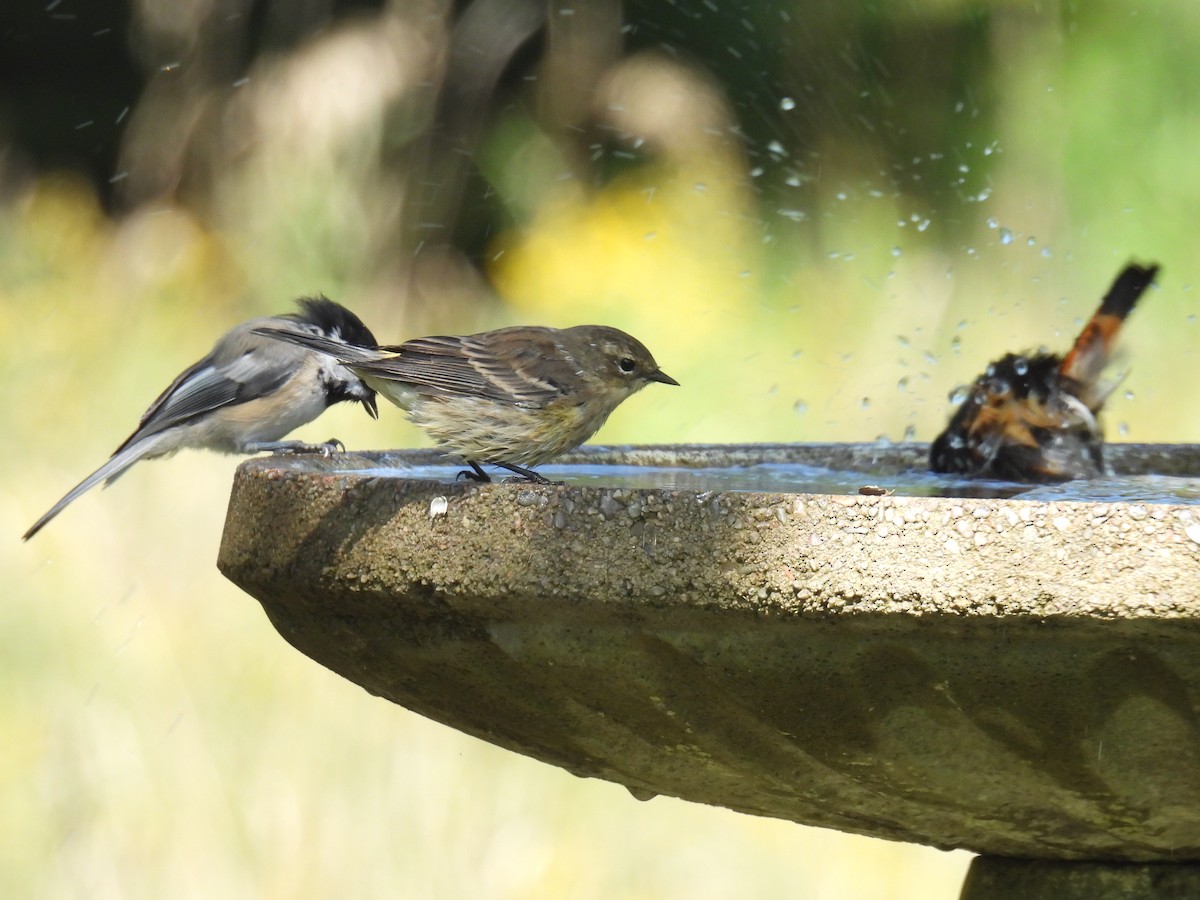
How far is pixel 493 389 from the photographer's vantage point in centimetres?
284

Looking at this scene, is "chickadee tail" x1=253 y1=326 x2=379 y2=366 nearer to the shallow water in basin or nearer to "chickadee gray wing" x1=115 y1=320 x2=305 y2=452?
the shallow water in basin

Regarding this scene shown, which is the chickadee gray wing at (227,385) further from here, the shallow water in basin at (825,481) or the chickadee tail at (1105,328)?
the chickadee tail at (1105,328)

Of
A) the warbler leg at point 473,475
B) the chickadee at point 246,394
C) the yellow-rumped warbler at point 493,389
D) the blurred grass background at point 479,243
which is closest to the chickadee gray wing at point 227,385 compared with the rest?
the chickadee at point 246,394

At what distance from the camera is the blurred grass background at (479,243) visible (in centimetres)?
463

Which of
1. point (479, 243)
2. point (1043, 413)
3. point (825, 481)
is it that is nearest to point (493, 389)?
point (825, 481)

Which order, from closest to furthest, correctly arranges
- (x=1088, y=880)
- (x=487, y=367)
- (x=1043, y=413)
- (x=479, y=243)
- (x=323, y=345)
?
(x=1088, y=880) < (x=323, y=345) < (x=487, y=367) < (x=1043, y=413) < (x=479, y=243)

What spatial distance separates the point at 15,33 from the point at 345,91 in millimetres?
2689

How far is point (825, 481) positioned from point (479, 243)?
6585mm

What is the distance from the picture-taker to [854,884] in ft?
13.7

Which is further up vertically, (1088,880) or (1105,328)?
(1105,328)

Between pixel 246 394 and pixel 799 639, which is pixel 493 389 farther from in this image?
pixel 246 394

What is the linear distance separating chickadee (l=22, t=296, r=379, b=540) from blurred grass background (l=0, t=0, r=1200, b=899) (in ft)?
2.29

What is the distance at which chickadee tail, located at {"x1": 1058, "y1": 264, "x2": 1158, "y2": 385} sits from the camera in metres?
3.26

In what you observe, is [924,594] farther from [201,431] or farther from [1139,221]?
[1139,221]
